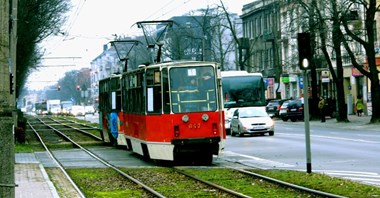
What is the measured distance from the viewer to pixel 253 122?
39781 millimetres

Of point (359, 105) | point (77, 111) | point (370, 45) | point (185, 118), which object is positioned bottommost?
point (185, 118)

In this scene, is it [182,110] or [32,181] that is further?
[182,110]

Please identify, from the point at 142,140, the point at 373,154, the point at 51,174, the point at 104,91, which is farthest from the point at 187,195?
the point at 104,91

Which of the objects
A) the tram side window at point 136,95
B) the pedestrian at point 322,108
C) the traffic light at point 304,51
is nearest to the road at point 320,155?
the traffic light at point 304,51

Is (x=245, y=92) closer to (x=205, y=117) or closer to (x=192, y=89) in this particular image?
(x=192, y=89)

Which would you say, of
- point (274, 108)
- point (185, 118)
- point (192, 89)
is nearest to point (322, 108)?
point (274, 108)

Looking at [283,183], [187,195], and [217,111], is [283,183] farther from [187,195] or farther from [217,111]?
[217,111]

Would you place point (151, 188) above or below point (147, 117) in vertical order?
below

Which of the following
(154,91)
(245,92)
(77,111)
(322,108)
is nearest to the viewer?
(154,91)

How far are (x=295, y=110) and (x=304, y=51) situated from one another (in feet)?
146

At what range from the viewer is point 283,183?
16.8m

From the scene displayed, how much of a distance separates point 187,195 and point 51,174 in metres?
6.82

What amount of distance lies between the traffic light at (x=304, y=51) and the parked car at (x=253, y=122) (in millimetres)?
21476

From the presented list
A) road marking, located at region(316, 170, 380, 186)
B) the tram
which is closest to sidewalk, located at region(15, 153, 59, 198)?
the tram
